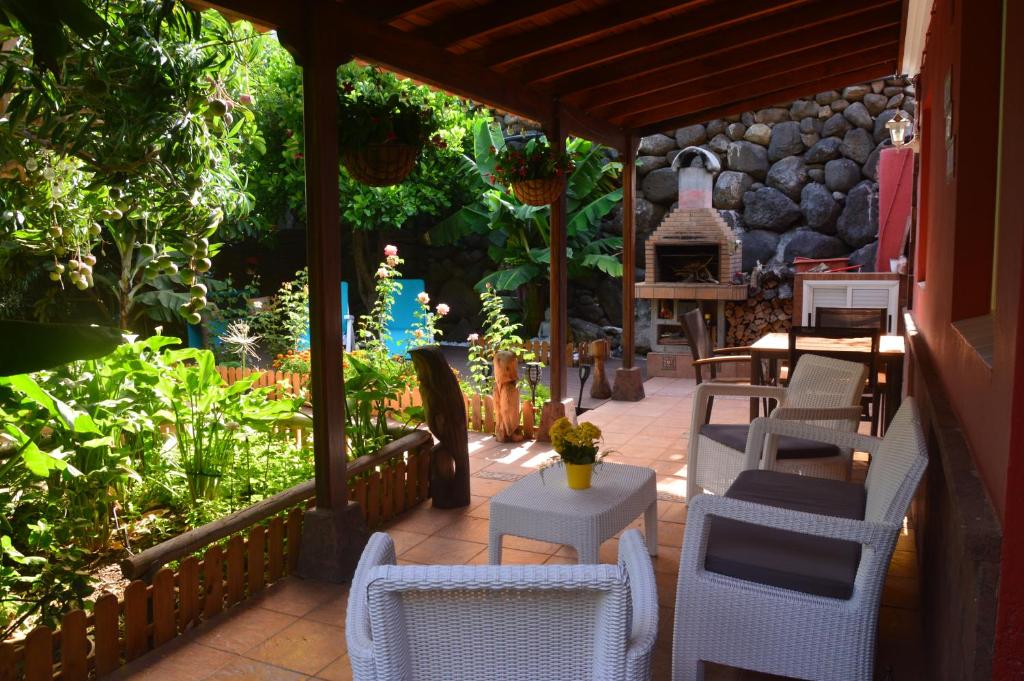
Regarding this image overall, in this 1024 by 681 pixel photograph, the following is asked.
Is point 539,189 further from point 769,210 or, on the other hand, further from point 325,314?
point 769,210

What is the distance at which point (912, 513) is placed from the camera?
440 centimetres

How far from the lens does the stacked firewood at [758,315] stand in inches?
417

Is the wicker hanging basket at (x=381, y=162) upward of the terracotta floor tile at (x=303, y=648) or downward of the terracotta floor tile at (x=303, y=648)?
upward

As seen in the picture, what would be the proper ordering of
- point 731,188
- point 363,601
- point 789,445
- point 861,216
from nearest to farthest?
point 363,601, point 789,445, point 861,216, point 731,188

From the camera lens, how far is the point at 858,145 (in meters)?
10.9

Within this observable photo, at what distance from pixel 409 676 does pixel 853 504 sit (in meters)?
2.02

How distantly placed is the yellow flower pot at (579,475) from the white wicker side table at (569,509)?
3 centimetres

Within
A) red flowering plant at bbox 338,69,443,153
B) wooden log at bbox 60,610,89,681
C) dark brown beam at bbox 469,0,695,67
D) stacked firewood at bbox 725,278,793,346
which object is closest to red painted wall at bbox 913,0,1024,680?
dark brown beam at bbox 469,0,695,67

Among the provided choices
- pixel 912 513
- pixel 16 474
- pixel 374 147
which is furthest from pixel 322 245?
pixel 912 513

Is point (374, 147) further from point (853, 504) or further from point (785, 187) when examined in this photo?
point (785, 187)

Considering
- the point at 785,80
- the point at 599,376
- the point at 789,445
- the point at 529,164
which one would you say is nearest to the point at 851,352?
the point at 789,445

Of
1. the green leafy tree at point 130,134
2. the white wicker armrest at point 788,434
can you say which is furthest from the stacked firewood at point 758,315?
the green leafy tree at point 130,134

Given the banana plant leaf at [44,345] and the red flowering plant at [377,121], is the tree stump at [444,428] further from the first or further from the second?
the banana plant leaf at [44,345]

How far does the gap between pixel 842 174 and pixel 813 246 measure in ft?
3.28
